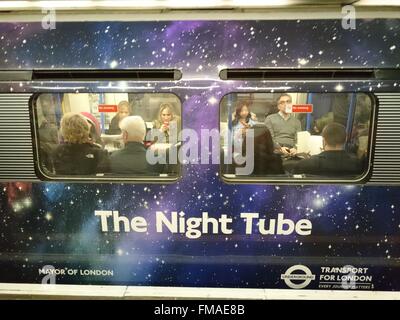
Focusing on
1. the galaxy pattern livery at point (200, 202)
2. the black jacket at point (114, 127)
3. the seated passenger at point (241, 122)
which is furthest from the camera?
the black jacket at point (114, 127)

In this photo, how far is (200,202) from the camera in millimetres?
3248

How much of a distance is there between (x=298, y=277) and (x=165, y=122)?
5.70 ft

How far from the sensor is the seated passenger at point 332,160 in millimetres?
3193

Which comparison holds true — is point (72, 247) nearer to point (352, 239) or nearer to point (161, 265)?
point (161, 265)

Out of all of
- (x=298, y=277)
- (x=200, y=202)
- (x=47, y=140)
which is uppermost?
(x=47, y=140)

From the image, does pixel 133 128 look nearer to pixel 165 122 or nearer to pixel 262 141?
pixel 165 122

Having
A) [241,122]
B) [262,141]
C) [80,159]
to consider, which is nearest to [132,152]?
[80,159]

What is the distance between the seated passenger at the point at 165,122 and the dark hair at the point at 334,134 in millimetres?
1220

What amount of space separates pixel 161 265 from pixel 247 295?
0.78 meters

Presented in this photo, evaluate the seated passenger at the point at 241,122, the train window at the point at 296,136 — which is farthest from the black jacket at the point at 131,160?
the seated passenger at the point at 241,122

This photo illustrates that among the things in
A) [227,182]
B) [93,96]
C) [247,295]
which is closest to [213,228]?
[227,182]

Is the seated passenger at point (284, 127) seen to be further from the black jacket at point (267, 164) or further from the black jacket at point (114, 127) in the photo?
the black jacket at point (114, 127)

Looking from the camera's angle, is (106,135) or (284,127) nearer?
(284,127)

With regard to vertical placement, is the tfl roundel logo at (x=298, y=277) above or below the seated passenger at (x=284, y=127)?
below
